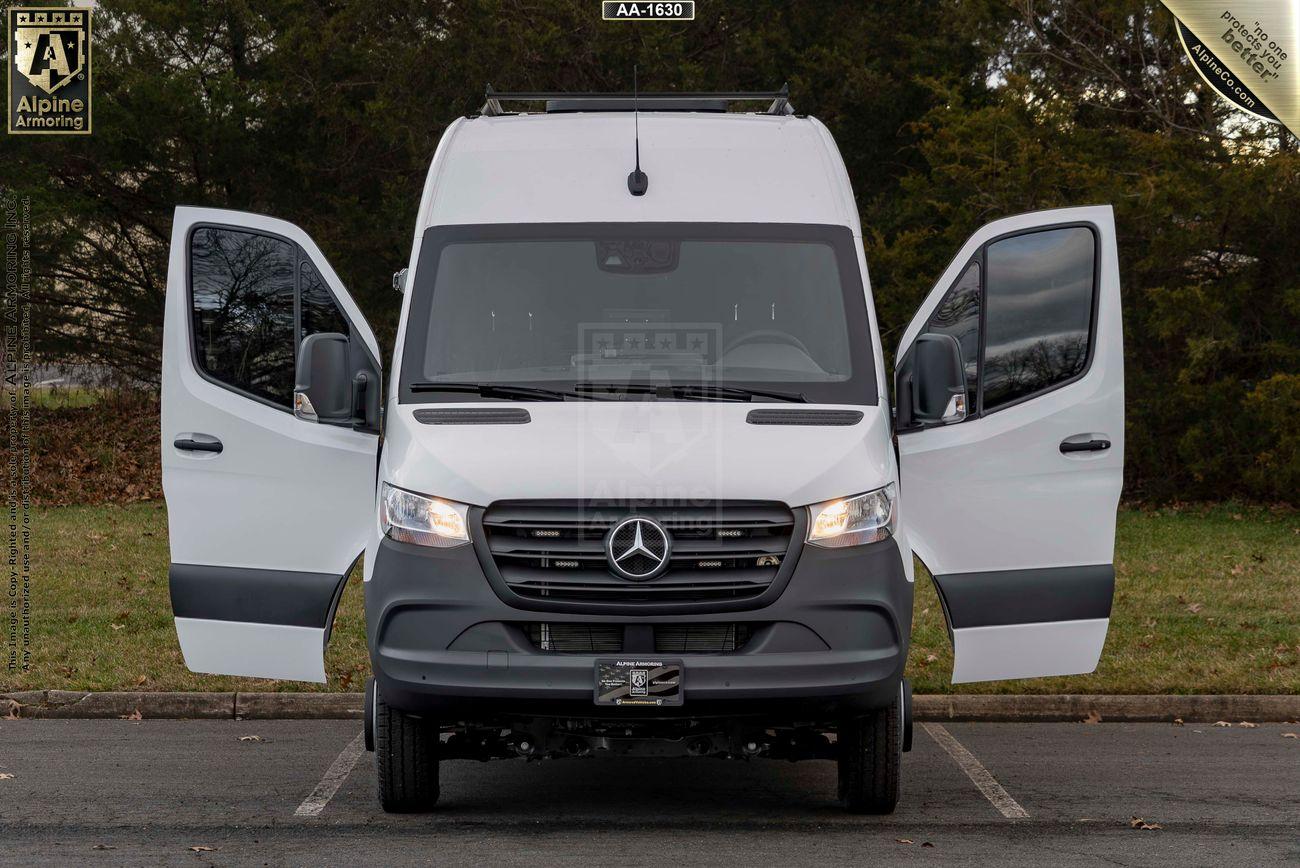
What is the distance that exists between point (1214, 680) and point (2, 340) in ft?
81.5

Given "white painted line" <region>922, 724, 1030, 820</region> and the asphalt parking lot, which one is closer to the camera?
the asphalt parking lot

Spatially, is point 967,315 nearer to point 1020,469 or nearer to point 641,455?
point 1020,469

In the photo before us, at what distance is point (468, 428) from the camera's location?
21.0 ft

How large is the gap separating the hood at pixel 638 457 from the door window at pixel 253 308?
108 cm

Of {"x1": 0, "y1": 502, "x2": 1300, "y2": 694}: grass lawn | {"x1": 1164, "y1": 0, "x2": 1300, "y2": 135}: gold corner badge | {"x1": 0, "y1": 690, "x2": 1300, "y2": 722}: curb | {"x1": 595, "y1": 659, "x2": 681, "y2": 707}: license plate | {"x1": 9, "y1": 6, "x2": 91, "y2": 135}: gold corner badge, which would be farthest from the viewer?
{"x1": 9, "y1": 6, "x2": 91, "y2": 135}: gold corner badge

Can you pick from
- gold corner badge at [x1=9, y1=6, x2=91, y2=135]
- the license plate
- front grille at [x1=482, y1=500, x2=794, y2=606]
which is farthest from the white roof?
gold corner badge at [x1=9, y1=6, x2=91, y2=135]

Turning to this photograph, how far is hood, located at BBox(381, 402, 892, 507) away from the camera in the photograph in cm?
616

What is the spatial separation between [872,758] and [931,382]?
157 cm

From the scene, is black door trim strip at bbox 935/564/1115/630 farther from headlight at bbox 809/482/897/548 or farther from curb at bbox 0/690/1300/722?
curb at bbox 0/690/1300/722

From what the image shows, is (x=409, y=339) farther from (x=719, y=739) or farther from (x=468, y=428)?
(x=719, y=739)

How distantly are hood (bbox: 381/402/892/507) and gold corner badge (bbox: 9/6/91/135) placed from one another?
19280 mm

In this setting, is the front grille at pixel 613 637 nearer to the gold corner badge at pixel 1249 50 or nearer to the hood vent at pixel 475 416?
the hood vent at pixel 475 416

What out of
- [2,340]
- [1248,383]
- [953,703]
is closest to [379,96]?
[2,340]

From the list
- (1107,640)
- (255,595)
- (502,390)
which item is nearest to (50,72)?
(1107,640)
